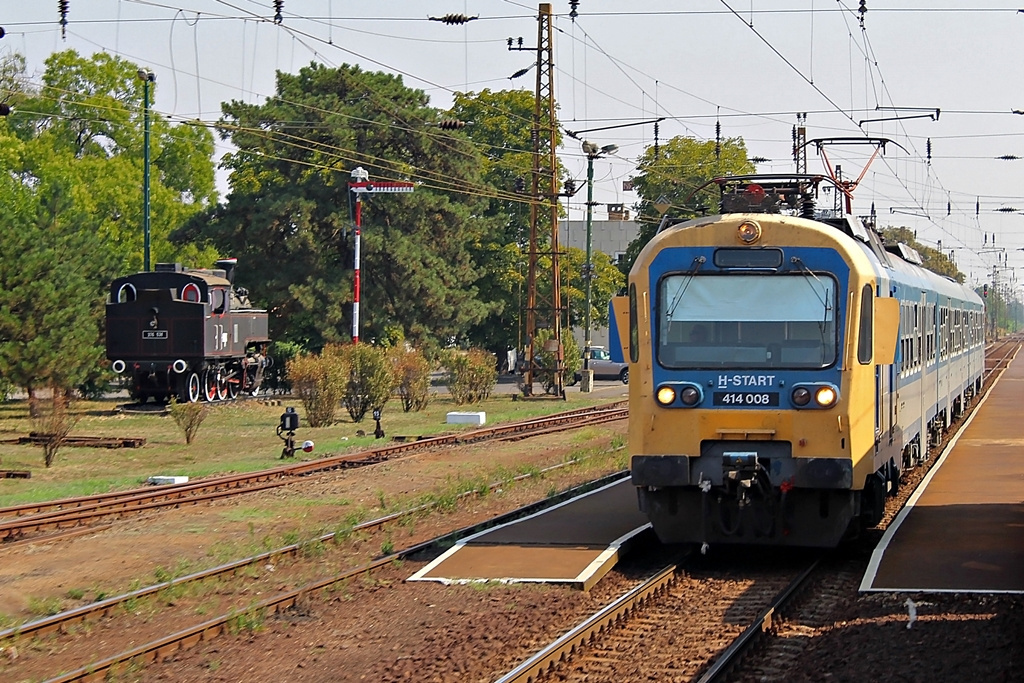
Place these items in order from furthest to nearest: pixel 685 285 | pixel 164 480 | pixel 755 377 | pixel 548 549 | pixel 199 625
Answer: pixel 164 480, pixel 548 549, pixel 685 285, pixel 755 377, pixel 199 625

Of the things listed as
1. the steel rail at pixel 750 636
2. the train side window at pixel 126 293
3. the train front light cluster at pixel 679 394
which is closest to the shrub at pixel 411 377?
the train side window at pixel 126 293

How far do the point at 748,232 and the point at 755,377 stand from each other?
128 centimetres

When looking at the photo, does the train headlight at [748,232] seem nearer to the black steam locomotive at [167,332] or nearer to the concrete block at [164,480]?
the concrete block at [164,480]

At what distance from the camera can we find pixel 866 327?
11086mm

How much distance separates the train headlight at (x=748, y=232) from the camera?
11.1 metres

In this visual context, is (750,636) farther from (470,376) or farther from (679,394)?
(470,376)

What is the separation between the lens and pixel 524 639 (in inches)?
342

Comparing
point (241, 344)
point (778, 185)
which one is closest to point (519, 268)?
point (241, 344)

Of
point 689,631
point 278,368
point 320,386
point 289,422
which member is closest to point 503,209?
point 278,368

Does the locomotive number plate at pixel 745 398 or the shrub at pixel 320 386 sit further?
the shrub at pixel 320 386

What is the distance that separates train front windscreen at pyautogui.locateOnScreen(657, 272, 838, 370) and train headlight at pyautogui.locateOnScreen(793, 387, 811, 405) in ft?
0.65

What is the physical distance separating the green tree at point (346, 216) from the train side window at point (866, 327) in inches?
1343

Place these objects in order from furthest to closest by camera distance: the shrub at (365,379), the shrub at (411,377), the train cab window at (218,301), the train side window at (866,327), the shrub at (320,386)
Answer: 1. the train cab window at (218,301)
2. the shrub at (411,377)
3. the shrub at (365,379)
4. the shrub at (320,386)
5. the train side window at (866,327)

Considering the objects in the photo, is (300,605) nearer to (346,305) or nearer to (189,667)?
(189,667)
